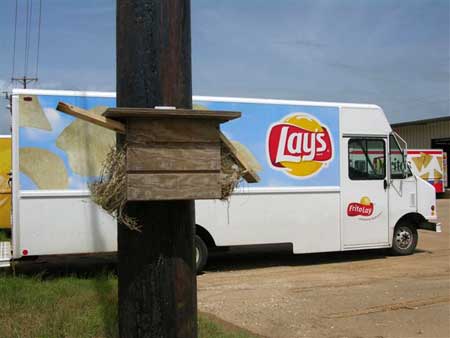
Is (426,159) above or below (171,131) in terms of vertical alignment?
above

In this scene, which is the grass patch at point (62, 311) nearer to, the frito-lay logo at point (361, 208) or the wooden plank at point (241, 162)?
the wooden plank at point (241, 162)

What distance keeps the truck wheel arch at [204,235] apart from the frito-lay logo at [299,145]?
168 centimetres

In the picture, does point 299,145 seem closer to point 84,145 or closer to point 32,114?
point 84,145

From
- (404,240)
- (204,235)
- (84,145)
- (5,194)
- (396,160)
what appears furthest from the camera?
(5,194)

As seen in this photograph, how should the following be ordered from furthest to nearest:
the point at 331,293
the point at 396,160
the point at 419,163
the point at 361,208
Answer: the point at 419,163 < the point at 396,160 < the point at 361,208 < the point at 331,293

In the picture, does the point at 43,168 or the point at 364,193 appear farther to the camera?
the point at 364,193

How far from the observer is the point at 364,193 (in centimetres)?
1043

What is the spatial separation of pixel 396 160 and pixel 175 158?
8.93 m

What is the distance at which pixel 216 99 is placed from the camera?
9.20 meters

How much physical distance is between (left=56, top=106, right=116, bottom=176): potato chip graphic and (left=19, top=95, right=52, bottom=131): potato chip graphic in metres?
0.31

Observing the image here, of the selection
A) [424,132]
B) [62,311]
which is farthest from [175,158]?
[424,132]

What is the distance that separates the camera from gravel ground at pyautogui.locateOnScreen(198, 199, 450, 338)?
6.34 meters

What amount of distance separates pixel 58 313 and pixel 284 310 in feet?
9.61

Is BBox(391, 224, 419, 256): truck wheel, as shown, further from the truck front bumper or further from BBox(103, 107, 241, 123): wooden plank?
BBox(103, 107, 241, 123): wooden plank
